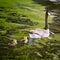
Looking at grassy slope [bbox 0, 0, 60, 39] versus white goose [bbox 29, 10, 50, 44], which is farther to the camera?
grassy slope [bbox 0, 0, 60, 39]

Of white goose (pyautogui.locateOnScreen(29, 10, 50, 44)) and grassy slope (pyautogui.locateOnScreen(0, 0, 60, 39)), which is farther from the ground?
grassy slope (pyautogui.locateOnScreen(0, 0, 60, 39))

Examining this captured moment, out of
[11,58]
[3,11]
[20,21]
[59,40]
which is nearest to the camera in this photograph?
[11,58]

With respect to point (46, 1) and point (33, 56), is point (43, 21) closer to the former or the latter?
point (46, 1)

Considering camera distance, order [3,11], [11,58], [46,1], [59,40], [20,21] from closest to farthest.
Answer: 1. [11,58]
2. [59,40]
3. [20,21]
4. [3,11]
5. [46,1]

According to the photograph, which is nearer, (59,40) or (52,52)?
(52,52)

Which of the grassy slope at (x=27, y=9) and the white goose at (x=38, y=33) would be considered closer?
the white goose at (x=38, y=33)

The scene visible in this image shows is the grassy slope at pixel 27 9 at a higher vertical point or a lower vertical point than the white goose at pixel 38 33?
higher

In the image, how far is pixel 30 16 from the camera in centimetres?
160

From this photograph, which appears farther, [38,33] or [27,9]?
[27,9]

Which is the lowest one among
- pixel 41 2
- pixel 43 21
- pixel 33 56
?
pixel 33 56

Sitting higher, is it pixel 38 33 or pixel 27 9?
pixel 27 9

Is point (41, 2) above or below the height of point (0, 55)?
above

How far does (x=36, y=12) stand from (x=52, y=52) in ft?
1.95

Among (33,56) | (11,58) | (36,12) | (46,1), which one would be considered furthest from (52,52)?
(46,1)
